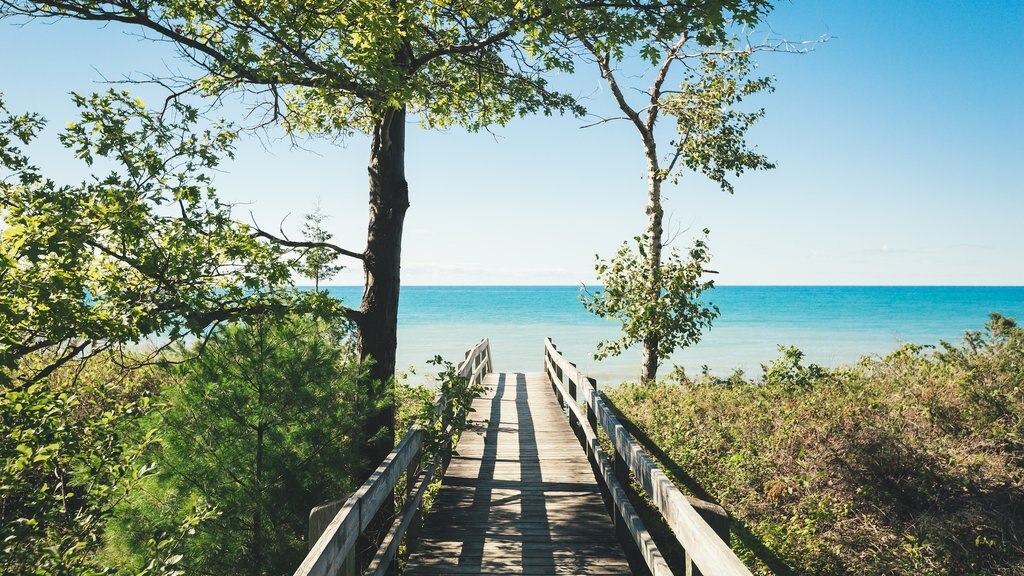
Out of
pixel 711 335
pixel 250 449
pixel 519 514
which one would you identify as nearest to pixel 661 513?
pixel 519 514

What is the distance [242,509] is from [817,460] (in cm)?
665

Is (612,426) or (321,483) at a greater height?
(612,426)

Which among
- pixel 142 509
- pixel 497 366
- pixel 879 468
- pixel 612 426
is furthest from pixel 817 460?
pixel 497 366

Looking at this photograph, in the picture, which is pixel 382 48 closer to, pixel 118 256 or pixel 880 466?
pixel 118 256

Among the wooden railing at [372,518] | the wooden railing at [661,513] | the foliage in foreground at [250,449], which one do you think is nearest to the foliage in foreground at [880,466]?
the wooden railing at [661,513]

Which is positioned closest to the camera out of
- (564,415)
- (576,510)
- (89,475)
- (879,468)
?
(89,475)

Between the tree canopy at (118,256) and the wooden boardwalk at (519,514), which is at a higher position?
the tree canopy at (118,256)

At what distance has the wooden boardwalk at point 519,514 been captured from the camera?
199 inches

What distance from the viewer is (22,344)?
435 cm

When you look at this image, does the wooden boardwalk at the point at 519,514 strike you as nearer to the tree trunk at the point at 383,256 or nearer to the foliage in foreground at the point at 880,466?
the tree trunk at the point at 383,256

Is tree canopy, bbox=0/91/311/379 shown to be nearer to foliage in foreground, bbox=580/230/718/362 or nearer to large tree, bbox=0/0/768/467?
large tree, bbox=0/0/768/467

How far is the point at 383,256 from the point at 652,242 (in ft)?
30.2

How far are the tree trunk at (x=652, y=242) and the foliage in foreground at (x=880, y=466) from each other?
4.37 m

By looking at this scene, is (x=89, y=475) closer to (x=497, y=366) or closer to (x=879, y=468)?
(x=879, y=468)
